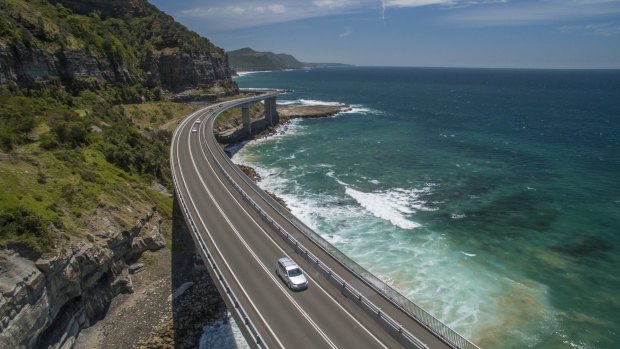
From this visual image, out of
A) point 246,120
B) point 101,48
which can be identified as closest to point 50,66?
point 101,48

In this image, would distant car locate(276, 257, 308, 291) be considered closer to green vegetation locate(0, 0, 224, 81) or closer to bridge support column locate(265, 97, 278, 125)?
green vegetation locate(0, 0, 224, 81)

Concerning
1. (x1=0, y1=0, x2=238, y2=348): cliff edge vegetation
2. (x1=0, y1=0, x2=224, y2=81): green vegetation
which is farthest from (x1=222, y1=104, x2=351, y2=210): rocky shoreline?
(x1=0, y1=0, x2=224, y2=81): green vegetation

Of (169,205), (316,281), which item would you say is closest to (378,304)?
(316,281)

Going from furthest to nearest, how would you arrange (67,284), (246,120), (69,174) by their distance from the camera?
(246,120) < (69,174) < (67,284)

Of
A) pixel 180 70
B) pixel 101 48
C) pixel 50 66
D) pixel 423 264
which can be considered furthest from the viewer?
pixel 180 70

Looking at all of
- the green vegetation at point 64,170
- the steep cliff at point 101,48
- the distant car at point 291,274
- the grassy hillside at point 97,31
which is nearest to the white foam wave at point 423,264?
the distant car at point 291,274

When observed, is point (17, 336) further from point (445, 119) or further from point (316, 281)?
point (445, 119)

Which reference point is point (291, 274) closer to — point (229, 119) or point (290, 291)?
point (290, 291)
